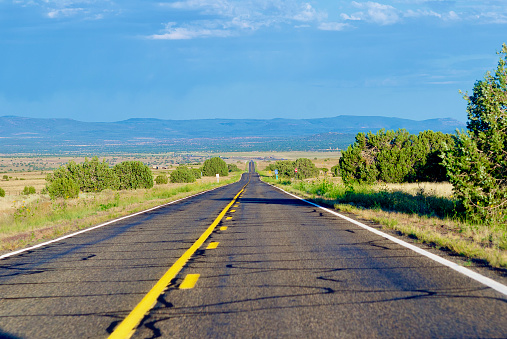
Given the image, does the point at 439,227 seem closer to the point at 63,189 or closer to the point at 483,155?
the point at 483,155

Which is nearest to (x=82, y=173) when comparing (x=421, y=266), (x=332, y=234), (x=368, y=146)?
(x=368, y=146)

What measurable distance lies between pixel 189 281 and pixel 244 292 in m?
0.97

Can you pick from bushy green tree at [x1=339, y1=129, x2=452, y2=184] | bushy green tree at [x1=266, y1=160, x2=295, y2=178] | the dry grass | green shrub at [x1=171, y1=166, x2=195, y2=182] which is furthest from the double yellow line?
bushy green tree at [x1=266, y1=160, x2=295, y2=178]

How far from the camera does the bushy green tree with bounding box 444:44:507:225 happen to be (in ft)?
Answer: 35.1

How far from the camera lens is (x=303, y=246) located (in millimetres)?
8789

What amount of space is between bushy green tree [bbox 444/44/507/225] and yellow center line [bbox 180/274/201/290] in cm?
691

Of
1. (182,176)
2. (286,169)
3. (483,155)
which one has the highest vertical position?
(483,155)

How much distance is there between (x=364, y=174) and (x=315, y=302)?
36353 millimetres

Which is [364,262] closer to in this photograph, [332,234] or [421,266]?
[421,266]

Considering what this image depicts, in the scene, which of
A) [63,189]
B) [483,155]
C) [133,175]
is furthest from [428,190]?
[133,175]

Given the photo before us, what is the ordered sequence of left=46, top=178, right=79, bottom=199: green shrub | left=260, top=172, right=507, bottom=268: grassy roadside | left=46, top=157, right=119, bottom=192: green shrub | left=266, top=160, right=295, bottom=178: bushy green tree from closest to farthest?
1. left=260, top=172, right=507, bottom=268: grassy roadside
2. left=46, top=178, right=79, bottom=199: green shrub
3. left=46, top=157, right=119, bottom=192: green shrub
4. left=266, top=160, right=295, bottom=178: bushy green tree

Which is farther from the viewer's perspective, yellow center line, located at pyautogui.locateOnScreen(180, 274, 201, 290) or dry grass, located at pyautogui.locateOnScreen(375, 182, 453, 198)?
dry grass, located at pyautogui.locateOnScreen(375, 182, 453, 198)

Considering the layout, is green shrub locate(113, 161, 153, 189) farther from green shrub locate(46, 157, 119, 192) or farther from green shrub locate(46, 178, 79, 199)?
green shrub locate(46, 178, 79, 199)

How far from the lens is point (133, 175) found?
68.9 metres
